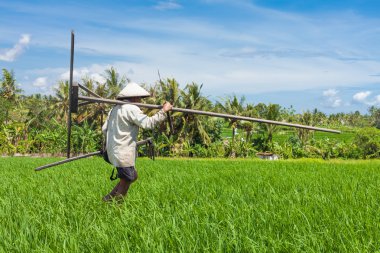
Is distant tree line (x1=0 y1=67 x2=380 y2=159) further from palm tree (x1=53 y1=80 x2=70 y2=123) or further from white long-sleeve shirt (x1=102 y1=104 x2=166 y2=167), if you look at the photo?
white long-sleeve shirt (x1=102 y1=104 x2=166 y2=167)

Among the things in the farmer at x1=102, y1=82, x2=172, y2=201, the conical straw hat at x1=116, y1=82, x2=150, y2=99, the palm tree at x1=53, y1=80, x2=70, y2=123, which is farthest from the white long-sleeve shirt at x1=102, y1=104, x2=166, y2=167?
the palm tree at x1=53, y1=80, x2=70, y2=123

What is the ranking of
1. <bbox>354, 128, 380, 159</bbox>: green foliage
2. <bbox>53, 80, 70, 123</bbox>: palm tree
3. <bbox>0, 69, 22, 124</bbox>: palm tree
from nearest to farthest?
<bbox>354, 128, 380, 159</bbox>: green foliage → <bbox>53, 80, 70, 123</bbox>: palm tree → <bbox>0, 69, 22, 124</bbox>: palm tree

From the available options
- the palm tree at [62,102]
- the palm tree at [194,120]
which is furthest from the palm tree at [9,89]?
the palm tree at [194,120]

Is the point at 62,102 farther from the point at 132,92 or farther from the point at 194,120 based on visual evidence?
the point at 132,92

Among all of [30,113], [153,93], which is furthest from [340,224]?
[30,113]

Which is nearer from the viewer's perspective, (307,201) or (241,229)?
(241,229)

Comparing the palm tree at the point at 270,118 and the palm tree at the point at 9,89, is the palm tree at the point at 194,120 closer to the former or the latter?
the palm tree at the point at 270,118

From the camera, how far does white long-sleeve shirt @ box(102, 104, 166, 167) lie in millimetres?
4176

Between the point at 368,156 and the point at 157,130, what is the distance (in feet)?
35.2

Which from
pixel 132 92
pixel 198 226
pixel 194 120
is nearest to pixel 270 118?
pixel 194 120

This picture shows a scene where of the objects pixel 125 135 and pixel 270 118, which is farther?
pixel 270 118

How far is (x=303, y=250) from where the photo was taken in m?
2.53

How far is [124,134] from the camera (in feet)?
13.8

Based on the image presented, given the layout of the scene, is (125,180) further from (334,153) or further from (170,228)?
(334,153)
